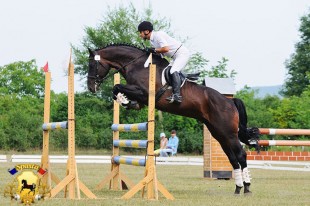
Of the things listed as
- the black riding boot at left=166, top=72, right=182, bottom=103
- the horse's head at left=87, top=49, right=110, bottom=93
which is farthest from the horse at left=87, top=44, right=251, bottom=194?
the black riding boot at left=166, top=72, right=182, bottom=103

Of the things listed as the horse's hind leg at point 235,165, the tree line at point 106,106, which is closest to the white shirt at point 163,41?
the horse's hind leg at point 235,165

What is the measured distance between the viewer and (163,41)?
11008 millimetres

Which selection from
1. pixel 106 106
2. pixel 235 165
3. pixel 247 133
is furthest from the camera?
pixel 106 106

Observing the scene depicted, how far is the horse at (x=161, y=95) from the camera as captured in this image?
11.1m

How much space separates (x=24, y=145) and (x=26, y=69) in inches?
1110

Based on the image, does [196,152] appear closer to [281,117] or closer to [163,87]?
[281,117]

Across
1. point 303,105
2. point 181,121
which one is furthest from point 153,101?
point 303,105

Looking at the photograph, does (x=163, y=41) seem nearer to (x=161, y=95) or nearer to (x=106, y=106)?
(x=161, y=95)

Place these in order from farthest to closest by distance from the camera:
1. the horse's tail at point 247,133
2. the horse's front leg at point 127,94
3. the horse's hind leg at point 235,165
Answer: the horse's tail at point 247,133, the horse's hind leg at point 235,165, the horse's front leg at point 127,94

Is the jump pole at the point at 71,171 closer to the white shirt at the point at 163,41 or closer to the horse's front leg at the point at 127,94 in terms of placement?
the horse's front leg at the point at 127,94

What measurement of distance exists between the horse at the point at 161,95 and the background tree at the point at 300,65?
48.1m

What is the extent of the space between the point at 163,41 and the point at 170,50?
268 millimetres

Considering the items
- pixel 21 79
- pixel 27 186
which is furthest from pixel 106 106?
pixel 27 186

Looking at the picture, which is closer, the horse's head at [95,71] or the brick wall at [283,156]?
the horse's head at [95,71]
